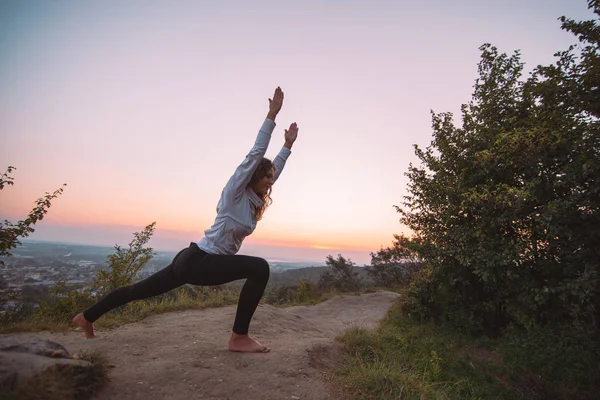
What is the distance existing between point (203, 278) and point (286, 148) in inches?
72.9

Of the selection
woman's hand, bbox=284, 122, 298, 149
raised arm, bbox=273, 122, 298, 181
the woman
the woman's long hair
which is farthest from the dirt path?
woman's hand, bbox=284, 122, 298, 149

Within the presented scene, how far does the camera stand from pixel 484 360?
6422 mm

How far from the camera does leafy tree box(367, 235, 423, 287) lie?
17.5 meters

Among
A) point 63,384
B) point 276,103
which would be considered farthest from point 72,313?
point 276,103

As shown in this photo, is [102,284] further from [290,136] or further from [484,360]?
[484,360]

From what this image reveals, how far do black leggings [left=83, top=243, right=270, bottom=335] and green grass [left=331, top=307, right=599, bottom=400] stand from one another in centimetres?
124

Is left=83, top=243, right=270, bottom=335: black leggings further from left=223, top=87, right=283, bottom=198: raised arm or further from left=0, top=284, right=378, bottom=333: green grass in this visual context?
left=0, top=284, right=378, bottom=333: green grass

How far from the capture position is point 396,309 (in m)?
8.89

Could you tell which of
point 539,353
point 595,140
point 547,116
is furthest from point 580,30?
point 539,353

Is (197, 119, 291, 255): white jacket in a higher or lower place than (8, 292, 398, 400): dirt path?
higher

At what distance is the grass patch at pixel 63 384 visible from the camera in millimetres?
1767

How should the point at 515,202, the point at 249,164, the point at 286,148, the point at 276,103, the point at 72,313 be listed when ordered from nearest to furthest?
the point at 249,164 < the point at 276,103 < the point at 286,148 < the point at 72,313 < the point at 515,202

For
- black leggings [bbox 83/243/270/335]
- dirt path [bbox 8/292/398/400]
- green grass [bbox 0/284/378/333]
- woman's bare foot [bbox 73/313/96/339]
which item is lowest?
dirt path [bbox 8/292/398/400]

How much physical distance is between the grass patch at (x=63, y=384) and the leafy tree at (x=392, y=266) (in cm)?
1673
